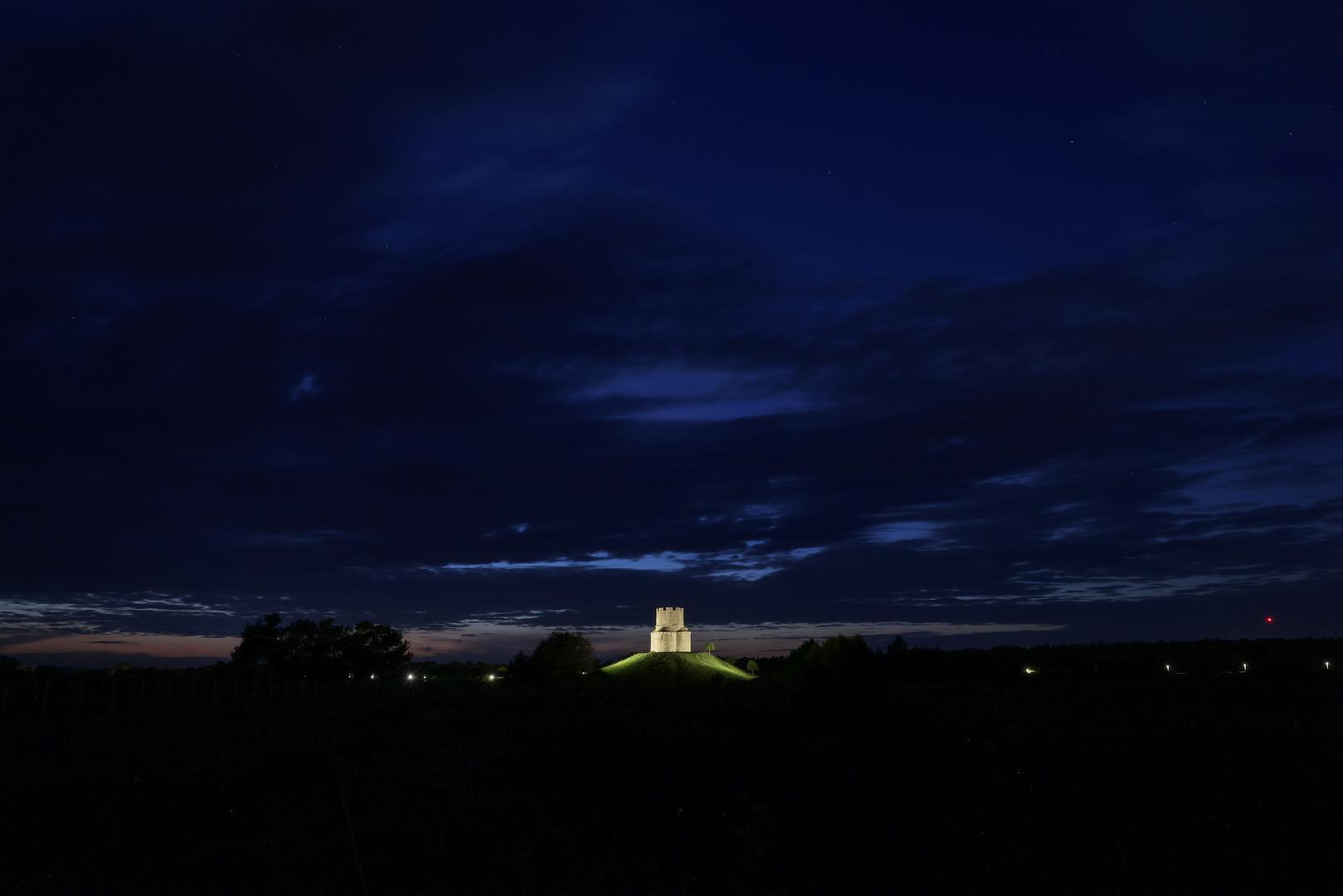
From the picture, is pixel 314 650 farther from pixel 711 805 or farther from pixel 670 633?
pixel 711 805

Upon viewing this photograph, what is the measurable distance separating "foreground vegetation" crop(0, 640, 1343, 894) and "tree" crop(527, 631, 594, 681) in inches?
2766

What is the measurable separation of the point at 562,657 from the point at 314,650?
24.5 meters

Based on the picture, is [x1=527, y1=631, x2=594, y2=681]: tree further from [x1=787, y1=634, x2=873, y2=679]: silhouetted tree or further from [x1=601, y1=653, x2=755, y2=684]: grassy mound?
[x1=787, y1=634, x2=873, y2=679]: silhouetted tree

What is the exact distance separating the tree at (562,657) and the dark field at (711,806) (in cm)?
7112

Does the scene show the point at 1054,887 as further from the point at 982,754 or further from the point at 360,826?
the point at 360,826

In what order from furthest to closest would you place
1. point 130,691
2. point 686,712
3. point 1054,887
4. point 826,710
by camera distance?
point 130,691 < point 686,712 < point 826,710 < point 1054,887

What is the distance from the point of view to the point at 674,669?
349 feet

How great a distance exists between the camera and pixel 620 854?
13188mm

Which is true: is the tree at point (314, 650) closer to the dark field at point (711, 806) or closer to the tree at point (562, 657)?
the tree at point (562, 657)

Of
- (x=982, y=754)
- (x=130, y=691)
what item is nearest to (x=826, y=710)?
(x=982, y=754)

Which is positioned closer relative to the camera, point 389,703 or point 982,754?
point 982,754

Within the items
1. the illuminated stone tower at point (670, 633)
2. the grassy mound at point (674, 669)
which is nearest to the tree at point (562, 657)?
the grassy mound at point (674, 669)

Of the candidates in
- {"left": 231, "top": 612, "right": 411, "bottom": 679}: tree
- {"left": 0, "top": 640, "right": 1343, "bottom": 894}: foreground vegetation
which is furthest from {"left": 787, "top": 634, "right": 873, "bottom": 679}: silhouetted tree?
{"left": 231, "top": 612, "right": 411, "bottom": 679}: tree

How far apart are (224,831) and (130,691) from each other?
43.9 meters
